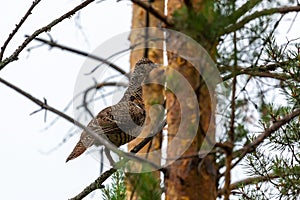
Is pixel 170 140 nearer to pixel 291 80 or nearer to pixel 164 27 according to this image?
pixel 164 27

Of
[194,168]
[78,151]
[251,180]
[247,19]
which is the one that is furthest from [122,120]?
[247,19]

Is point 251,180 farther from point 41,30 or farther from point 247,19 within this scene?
point 247,19

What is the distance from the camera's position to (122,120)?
525cm

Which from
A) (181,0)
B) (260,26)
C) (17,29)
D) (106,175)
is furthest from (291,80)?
(17,29)

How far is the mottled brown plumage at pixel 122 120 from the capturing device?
5.10m

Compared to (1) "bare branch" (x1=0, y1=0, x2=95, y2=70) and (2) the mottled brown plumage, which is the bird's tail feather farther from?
(1) "bare branch" (x1=0, y1=0, x2=95, y2=70)

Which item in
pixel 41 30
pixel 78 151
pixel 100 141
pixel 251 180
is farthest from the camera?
pixel 78 151

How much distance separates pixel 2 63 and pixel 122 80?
1324 millimetres

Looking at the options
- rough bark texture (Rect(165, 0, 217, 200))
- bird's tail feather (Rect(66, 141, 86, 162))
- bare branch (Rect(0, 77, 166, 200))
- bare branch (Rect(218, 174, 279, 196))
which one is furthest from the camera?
bird's tail feather (Rect(66, 141, 86, 162))

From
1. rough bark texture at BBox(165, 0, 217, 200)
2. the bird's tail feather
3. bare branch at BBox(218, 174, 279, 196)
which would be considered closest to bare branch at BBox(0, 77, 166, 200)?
rough bark texture at BBox(165, 0, 217, 200)

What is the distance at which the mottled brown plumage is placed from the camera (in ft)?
16.7

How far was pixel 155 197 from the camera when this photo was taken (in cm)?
284

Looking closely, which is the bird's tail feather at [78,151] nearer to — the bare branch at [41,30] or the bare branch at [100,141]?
the bare branch at [100,141]

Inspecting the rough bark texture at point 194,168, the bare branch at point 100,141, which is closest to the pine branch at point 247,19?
the rough bark texture at point 194,168
